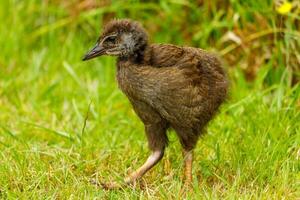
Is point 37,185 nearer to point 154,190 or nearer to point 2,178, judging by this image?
point 2,178

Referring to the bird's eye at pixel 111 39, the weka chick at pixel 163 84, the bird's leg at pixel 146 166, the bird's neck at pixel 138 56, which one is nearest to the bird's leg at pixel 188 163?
the weka chick at pixel 163 84

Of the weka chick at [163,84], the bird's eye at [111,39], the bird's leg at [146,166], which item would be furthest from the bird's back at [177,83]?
the bird's leg at [146,166]

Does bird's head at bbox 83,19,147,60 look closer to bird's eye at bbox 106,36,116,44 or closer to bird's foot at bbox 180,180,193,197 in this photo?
bird's eye at bbox 106,36,116,44

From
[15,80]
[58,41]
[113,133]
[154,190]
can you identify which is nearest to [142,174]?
[154,190]

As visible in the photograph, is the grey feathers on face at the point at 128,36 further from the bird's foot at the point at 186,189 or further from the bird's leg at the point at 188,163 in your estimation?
the bird's foot at the point at 186,189

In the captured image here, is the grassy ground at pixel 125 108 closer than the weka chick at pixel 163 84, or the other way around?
the weka chick at pixel 163 84

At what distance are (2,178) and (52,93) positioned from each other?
1.94 meters

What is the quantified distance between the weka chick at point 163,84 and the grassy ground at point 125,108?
238 mm

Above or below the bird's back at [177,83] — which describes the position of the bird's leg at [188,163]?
below

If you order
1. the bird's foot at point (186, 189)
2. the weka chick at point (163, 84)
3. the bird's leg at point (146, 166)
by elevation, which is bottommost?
the bird's foot at point (186, 189)

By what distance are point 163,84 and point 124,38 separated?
38 cm

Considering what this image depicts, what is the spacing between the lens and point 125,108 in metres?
6.32

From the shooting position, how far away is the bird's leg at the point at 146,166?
4.75m

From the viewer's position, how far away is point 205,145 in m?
5.32
